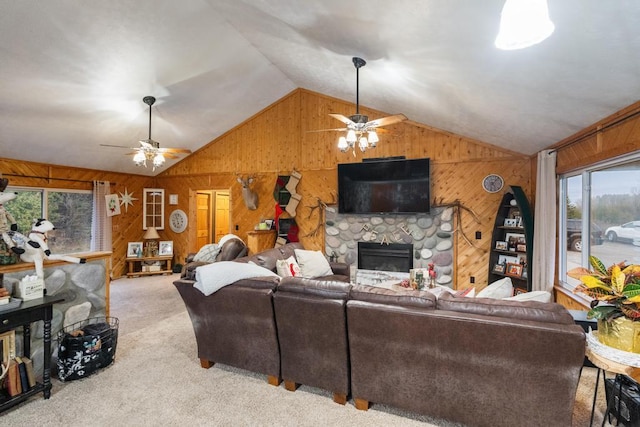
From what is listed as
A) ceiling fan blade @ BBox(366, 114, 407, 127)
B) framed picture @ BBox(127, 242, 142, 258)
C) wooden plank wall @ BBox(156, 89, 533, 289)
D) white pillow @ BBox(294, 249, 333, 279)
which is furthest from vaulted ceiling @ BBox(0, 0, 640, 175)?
white pillow @ BBox(294, 249, 333, 279)

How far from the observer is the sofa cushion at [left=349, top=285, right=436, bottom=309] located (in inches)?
81.4

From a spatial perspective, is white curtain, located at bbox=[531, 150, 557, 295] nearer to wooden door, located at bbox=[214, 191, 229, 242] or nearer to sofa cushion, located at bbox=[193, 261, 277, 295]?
sofa cushion, located at bbox=[193, 261, 277, 295]

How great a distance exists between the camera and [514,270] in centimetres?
470

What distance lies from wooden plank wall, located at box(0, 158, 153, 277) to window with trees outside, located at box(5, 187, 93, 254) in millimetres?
140

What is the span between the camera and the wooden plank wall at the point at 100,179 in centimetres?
533

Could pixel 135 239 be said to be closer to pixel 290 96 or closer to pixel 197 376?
pixel 290 96

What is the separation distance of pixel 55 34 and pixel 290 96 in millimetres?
3964

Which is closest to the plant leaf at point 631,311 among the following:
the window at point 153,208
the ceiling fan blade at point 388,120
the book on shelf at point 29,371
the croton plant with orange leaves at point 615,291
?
the croton plant with orange leaves at point 615,291

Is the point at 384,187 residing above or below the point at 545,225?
above

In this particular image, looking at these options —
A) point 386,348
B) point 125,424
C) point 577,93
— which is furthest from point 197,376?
point 577,93

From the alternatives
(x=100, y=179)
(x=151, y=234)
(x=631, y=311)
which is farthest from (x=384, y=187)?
(x=100, y=179)

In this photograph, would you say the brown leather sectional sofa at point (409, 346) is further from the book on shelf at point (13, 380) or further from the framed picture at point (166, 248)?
the framed picture at point (166, 248)

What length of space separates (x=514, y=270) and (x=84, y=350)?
17.5 feet

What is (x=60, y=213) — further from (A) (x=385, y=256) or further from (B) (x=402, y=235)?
(B) (x=402, y=235)
